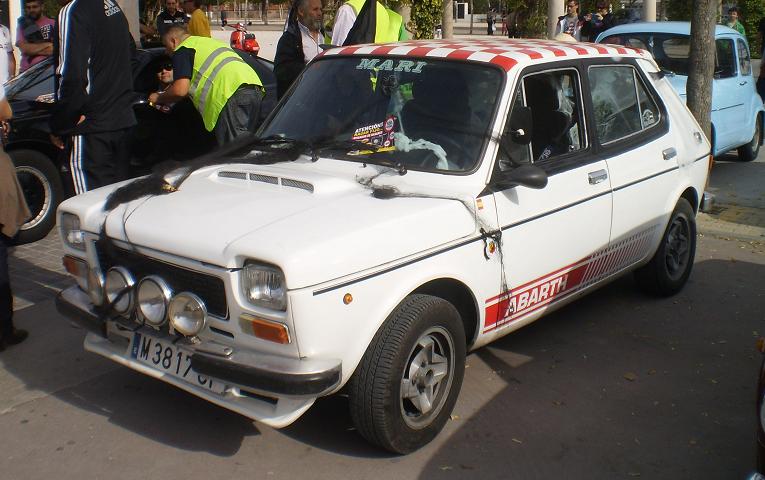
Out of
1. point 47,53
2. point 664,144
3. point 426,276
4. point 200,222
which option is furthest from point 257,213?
point 47,53

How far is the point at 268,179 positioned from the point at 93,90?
217cm

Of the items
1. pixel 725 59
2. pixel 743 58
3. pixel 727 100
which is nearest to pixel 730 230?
pixel 727 100

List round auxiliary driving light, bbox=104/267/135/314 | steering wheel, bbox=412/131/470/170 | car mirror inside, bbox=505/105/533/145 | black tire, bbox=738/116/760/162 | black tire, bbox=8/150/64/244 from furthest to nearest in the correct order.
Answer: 1. black tire, bbox=738/116/760/162
2. black tire, bbox=8/150/64/244
3. car mirror inside, bbox=505/105/533/145
4. steering wheel, bbox=412/131/470/170
5. round auxiliary driving light, bbox=104/267/135/314

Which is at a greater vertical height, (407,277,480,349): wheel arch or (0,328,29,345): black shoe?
(407,277,480,349): wheel arch

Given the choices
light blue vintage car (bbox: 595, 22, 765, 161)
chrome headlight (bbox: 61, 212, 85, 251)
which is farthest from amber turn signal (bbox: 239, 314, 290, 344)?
light blue vintage car (bbox: 595, 22, 765, 161)

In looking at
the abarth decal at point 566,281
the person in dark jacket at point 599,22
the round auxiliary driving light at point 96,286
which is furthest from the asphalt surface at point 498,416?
the person in dark jacket at point 599,22

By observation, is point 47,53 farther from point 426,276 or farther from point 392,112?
point 426,276

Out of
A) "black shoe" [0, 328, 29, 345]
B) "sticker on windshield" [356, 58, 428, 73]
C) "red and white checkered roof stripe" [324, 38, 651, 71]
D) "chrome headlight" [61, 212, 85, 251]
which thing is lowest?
"black shoe" [0, 328, 29, 345]

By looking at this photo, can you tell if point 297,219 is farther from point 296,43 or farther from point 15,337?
point 296,43

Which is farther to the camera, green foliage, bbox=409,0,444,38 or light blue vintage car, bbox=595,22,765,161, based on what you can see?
green foliage, bbox=409,0,444,38

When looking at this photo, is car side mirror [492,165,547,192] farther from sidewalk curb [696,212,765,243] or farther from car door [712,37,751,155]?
car door [712,37,751,155]

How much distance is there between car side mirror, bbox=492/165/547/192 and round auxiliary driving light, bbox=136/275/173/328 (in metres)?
1.71

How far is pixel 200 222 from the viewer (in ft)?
12.6

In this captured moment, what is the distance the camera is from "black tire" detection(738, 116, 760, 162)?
11964mm
